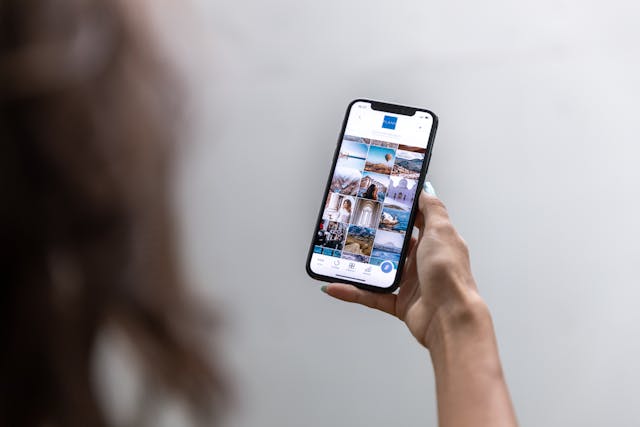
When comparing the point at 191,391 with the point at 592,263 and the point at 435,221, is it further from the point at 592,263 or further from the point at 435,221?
the point at 592,263

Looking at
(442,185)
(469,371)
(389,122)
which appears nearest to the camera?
(469,371)

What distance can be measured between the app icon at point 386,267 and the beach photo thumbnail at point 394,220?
0.13 ft

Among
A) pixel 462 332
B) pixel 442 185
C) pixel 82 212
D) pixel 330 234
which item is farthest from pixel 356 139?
pixel 82 212

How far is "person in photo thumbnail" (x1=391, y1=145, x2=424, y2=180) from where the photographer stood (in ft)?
2.81

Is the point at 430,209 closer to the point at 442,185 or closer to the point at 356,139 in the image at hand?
the point at 356,139

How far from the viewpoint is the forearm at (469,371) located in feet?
1.68

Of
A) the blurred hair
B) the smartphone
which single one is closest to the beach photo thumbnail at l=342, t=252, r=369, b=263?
the smartphone

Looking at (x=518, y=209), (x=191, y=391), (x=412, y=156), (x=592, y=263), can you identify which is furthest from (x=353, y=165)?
(x=191, y=391)

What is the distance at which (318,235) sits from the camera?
2.87 feet

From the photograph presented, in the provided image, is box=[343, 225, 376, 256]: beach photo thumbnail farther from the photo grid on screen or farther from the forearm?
the forearm

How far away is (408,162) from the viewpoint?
863 millimetres

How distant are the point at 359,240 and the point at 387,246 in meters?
0.04

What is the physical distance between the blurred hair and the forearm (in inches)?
8.7

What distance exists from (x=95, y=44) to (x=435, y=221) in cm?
52
